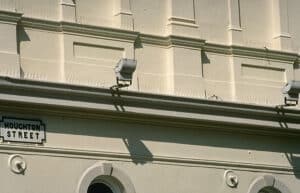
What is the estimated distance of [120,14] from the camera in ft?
70.4

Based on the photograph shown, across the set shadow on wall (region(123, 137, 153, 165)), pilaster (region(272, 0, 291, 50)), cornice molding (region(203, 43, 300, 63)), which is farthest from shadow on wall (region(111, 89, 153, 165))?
pilaster (region(272, 0, 291, 50))

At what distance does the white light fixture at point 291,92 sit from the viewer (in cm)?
2230

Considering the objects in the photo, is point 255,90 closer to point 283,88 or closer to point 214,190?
point 283,88

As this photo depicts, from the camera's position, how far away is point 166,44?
2205 cm

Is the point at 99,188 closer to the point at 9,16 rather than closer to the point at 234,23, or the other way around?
the point at 9,16

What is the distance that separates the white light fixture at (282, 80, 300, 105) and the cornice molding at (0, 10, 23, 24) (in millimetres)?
6162

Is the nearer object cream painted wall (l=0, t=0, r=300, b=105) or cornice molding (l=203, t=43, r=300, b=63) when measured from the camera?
cream painted wall (l=0, t=0, r=300, b=105)

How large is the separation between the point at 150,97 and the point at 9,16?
10.7ft

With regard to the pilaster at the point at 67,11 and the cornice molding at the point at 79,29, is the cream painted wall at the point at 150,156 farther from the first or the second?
the pilaster at the point at 67,11

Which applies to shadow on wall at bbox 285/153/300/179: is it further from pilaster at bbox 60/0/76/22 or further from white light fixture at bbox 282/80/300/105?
pilaster at bbox 60/0/76/22

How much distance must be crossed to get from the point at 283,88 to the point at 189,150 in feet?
9.16

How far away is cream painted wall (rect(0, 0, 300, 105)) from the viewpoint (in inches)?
802

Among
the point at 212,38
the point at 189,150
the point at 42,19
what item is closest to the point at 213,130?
the point at 189,150

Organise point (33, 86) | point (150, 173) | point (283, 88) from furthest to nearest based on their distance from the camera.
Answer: point (283, 88), point (150, 173), point (33, 86)
